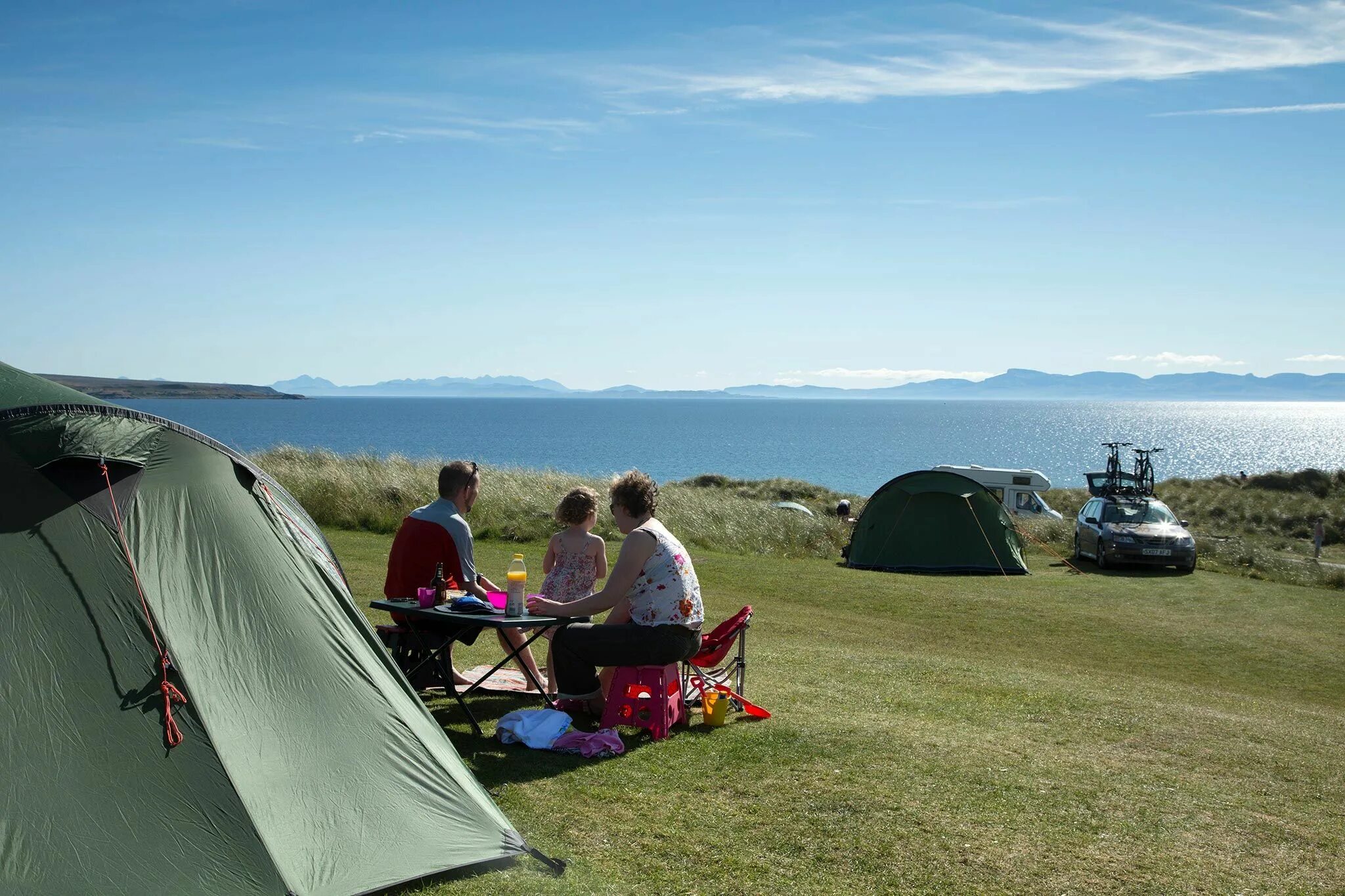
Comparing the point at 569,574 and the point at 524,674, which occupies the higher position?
the point at 569,574

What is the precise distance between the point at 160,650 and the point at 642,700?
3034 millimetres

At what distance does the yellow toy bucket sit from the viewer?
6602 millimetres

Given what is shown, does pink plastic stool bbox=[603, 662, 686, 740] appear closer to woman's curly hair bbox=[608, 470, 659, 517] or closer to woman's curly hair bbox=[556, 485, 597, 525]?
woman's curly hair bbox=[608, 470, 659, 517]

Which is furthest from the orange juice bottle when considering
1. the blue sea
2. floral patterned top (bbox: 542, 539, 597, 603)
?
the blue sea

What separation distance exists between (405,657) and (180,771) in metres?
3.11

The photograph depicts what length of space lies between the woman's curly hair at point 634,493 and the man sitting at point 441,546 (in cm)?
112

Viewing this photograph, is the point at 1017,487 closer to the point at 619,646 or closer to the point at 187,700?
the point at 619,646

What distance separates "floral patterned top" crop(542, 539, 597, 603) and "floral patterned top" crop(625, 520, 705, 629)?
35.2 inches

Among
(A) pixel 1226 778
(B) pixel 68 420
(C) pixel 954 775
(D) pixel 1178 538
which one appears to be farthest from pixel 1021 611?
(B) pixel 68 420

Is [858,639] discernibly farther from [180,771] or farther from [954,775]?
[180,771]

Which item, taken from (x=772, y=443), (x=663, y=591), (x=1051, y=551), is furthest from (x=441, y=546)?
(x=772, y=443)

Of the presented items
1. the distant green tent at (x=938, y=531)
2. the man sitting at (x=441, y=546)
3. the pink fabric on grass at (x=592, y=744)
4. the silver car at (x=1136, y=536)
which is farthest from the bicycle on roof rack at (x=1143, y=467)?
the pink fabric on grass at (x=592, y=744)

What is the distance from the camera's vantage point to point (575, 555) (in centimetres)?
713

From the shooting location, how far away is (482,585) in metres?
7.59
